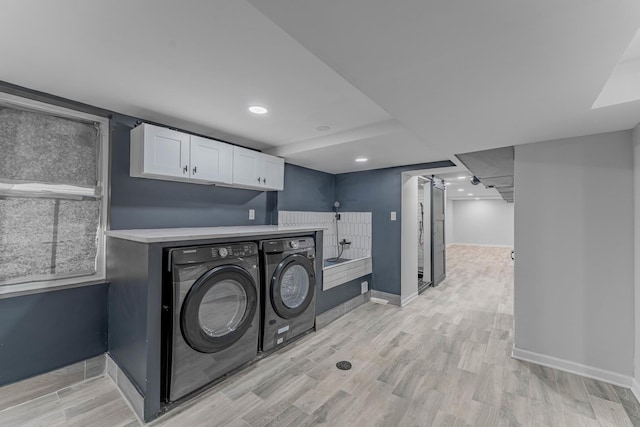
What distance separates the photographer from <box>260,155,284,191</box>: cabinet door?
3.23m

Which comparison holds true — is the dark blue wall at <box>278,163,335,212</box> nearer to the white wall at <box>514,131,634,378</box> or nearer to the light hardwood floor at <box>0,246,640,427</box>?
the light hardwood floor at <box>0,246,640,427</box>

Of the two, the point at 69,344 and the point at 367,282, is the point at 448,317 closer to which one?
the point at 367,282

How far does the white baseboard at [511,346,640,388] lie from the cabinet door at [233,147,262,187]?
122 inches

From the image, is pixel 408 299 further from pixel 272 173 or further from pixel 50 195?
pixel 50 195

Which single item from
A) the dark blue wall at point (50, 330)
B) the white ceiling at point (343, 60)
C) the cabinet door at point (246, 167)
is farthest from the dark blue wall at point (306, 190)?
the dark blue wall at point (50, 330)

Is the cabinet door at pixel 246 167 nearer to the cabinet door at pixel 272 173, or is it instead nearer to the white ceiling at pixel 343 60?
the cabinet door at pixel 272 173

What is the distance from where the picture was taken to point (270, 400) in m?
1.91

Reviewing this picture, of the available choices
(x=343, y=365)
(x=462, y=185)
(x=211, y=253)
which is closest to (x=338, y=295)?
(x=343, y=365)

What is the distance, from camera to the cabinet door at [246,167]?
2.95 m

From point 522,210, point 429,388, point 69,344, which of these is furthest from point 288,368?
point 522,210

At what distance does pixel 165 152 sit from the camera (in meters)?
2.38

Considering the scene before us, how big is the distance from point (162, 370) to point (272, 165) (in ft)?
7.46

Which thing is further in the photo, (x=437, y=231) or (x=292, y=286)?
(x=437, y=231)

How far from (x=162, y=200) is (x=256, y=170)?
1.01 m
